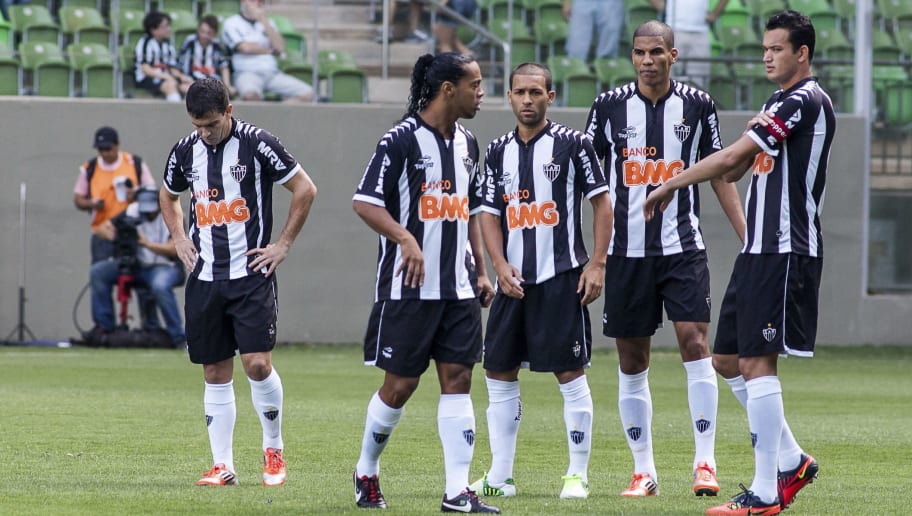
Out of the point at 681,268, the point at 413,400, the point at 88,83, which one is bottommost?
the point at 413,400

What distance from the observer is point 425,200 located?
601 cm

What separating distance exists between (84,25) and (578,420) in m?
14.0

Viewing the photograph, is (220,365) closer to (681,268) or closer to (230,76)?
(681,268)

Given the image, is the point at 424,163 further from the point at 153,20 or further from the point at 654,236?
the point at 153,20

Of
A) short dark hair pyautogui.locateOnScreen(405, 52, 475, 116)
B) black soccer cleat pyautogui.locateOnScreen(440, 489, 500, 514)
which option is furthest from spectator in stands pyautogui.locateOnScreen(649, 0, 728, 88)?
black soccer cleat pyautogui.locateOnScreen(440, 489, 500, 514)

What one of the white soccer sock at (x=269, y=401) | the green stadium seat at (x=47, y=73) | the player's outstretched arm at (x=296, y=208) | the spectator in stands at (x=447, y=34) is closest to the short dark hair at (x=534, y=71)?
the player's outstretched arm at (x=296, y=208)

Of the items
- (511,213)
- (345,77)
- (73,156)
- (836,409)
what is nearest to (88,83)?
(73,156)

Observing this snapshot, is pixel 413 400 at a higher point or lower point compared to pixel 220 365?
lower

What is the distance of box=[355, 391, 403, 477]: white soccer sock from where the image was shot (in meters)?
6.06

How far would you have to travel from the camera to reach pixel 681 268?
7000mm

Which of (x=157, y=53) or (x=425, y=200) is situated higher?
(x=157, y=53)

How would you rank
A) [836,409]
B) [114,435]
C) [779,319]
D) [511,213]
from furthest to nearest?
[836,409]
[114,435]
[511,213]
[779,319]

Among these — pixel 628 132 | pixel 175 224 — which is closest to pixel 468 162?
pixel 628 132

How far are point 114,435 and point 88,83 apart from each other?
33.5ft
